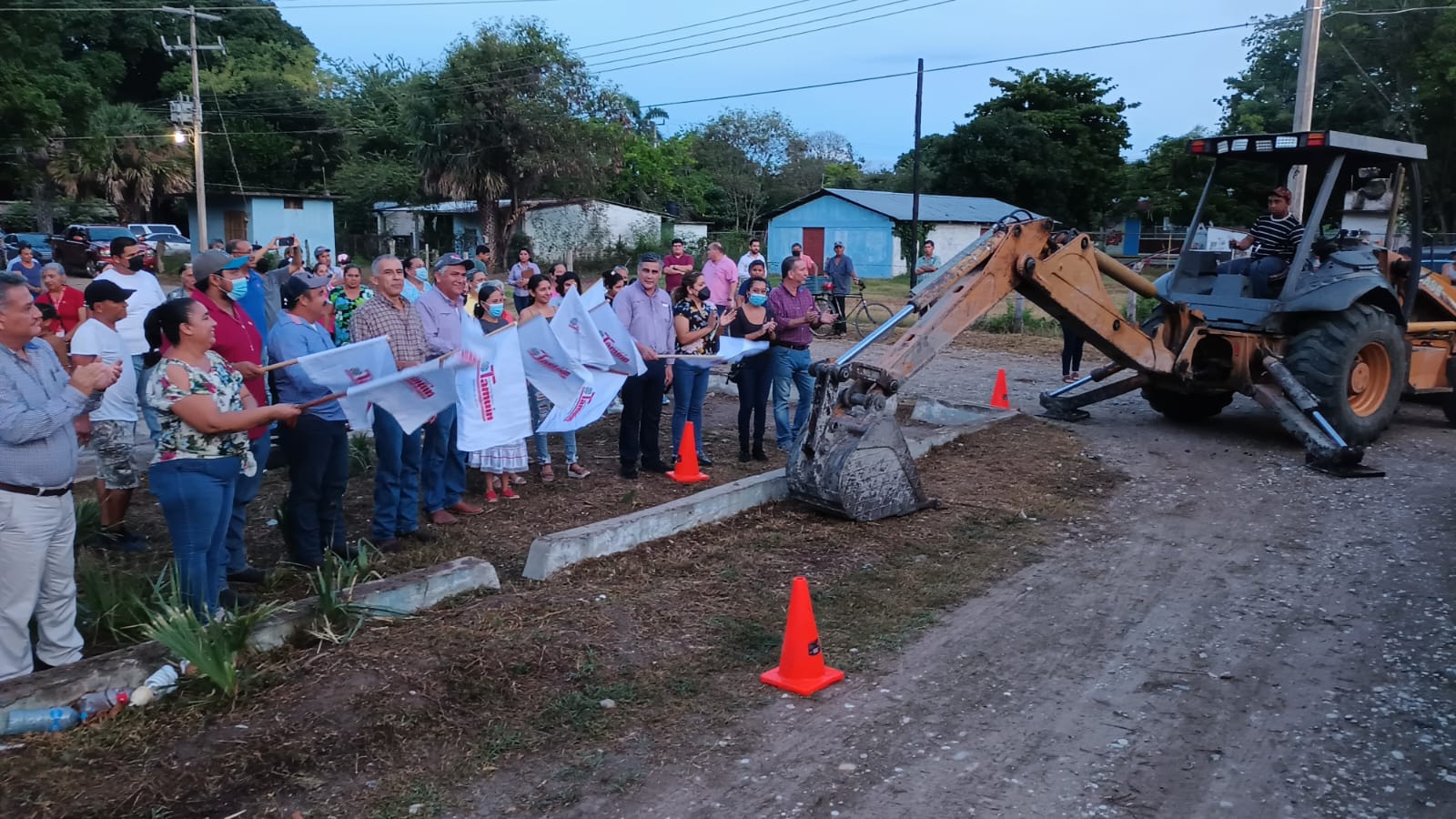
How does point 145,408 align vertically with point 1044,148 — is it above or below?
below

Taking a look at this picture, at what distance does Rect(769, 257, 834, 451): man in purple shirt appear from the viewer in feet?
29.1

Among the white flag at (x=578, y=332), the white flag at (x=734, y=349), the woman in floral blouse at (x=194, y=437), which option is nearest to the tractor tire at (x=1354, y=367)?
the white flag at (x=734, y=349)

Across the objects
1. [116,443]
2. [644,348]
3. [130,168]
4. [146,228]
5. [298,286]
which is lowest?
[116,443]

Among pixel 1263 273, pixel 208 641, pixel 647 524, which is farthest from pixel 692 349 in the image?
pixel 1263 273

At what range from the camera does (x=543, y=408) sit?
29.7 feet

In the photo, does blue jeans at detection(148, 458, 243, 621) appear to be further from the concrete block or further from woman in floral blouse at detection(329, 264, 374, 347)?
woman in floral blouse at detection(329, 264, 374, 347)

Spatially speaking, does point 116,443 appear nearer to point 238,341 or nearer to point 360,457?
point 238,341

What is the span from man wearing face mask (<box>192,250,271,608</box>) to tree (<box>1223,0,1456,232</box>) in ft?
127

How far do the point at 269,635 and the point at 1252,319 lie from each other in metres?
8.83

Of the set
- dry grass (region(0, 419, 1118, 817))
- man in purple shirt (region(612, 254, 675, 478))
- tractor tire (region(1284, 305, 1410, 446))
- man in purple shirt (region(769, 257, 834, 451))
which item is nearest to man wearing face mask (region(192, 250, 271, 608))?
dry grass (region(0, 419, 1118, 817))

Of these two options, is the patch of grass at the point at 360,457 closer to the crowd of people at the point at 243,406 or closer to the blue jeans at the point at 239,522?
the crowd of people at the point at 243,406

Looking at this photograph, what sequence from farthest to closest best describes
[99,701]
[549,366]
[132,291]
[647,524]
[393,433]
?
[132,291], [549,366], [647,524], [393,433], [99,701]

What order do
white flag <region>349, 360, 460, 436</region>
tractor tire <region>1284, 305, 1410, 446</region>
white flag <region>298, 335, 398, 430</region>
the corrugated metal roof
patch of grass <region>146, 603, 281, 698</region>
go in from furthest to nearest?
1. the corrugated metal roof
2. tractor tire <region>1284, 305, 1410, 446</region>
3. white flag <region>349, 360, 460, 436</region>
4. white flag <region>298, 335, 398, 430</region>
5. patch of grass <region>146, 603, 281, 698</region>

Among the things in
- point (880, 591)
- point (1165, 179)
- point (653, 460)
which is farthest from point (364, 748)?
point (1165, 179)
